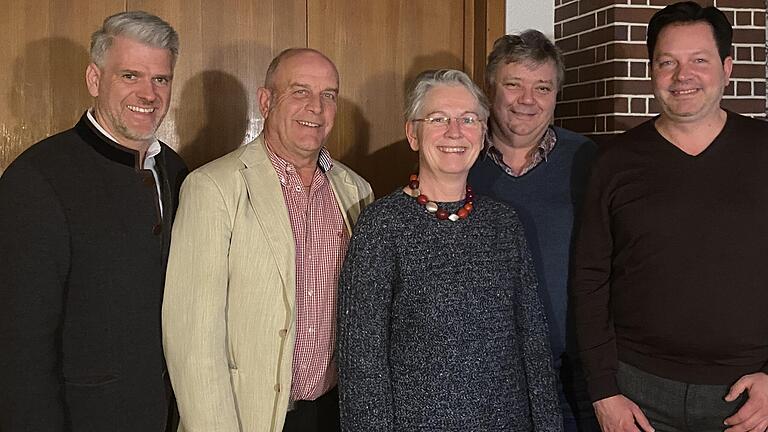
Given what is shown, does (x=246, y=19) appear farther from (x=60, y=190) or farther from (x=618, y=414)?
(x=618, y=414)

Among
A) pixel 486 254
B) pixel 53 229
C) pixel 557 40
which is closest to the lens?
pixel 53 229

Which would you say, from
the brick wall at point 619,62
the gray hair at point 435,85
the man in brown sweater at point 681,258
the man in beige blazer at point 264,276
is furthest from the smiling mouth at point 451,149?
the brick wall at point 619,62

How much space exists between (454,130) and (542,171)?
0.59 metres

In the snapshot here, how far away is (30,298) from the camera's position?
191 cm

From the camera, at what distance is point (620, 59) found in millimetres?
3109

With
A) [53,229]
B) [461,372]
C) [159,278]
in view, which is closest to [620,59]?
[461,372]

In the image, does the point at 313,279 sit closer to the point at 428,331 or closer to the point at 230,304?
the point at 230,304

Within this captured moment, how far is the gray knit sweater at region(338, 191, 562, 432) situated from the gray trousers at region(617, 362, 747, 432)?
33 cm

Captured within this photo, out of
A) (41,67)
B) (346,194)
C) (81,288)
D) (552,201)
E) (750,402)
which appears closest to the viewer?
(81,288)

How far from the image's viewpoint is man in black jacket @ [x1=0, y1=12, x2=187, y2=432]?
1.92 meters

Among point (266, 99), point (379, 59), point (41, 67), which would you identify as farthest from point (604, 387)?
point (41, 67)

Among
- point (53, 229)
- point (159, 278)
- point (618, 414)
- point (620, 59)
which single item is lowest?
point (618, 414)

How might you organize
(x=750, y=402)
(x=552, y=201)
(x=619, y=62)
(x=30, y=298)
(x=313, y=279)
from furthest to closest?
(x=619, y=62) → (x=552, y=201) → (x=313, y=279) → (x=750, y=402) → (x=30, y=298)

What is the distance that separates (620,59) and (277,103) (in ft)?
4.86
